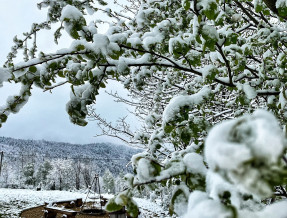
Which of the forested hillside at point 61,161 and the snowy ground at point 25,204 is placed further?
the forested hillside at point 61,161

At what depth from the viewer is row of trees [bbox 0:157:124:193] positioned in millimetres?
36906

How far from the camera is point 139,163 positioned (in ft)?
3.13

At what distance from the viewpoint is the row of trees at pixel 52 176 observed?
36.9 m

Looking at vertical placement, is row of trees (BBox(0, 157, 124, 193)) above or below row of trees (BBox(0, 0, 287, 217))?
below

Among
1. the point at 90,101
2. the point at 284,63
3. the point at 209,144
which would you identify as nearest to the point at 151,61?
the point at 90,101

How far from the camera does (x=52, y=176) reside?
45.7m

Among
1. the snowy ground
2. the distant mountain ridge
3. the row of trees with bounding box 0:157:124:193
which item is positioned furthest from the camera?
the distant mountain ridge

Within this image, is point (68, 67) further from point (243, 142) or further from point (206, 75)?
point (243, 142)

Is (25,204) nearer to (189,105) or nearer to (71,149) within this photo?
(189,105)

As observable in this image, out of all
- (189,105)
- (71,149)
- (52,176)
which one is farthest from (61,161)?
(189,105)

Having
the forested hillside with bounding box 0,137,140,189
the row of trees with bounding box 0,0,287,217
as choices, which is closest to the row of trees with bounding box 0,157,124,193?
the forested hillside with bounding box 0,137,140,189

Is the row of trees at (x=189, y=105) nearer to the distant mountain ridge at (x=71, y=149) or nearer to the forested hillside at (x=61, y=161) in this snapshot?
the forested hillside at (x=61, y=161)

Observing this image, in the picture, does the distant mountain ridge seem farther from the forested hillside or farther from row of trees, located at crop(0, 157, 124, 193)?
row of trees, located at crop(0, 157, 124, 193)

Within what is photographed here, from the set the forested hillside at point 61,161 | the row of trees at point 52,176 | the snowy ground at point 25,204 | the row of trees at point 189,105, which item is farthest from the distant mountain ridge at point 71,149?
the row of trees at point 189,105
